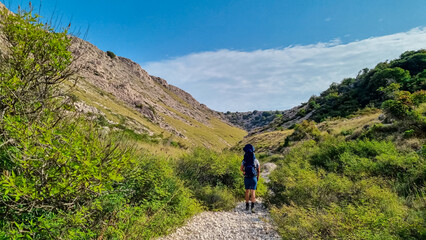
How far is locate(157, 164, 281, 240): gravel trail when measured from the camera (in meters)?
6.57

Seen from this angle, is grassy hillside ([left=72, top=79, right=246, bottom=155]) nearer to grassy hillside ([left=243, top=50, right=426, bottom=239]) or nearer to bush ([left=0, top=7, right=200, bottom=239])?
bush ([left=0, top=7, right=200, bottom=239])

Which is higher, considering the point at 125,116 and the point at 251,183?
the point at 125,116

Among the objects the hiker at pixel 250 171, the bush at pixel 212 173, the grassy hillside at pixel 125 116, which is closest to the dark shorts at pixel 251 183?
the hiker at pixel 250 171

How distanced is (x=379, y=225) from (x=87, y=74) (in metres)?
79.3

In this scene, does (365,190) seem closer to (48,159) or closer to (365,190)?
(365,190)

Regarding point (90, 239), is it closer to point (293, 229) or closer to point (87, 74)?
point (293, 229)

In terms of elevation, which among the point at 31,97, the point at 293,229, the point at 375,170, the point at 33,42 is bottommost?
the point at 293,229

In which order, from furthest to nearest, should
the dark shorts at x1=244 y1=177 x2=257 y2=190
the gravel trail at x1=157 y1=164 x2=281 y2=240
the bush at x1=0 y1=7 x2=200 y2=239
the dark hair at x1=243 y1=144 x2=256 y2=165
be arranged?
the dark hair at x1=243 y1=144 x2=256 y2=165 → the dark shorts at x1=244 y1=177 x2=257 y2=190 → the gravel trail at x1=157 y1=164 x2=281 y2=240 → the bush at x1=0 y1=7 x2=200 y2=239

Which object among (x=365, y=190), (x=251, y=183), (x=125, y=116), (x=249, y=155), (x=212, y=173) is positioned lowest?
(x=212, y=173)

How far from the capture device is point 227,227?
7336mm

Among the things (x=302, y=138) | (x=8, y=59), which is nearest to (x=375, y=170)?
(x=8, y=59)

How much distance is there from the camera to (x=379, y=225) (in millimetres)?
4555

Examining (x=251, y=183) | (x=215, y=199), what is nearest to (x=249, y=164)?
(x=251, y=183)

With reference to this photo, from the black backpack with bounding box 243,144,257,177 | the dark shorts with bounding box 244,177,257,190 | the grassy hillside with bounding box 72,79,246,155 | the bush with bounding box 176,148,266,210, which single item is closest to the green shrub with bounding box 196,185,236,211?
the bush with bounding box 176,148,266,210
